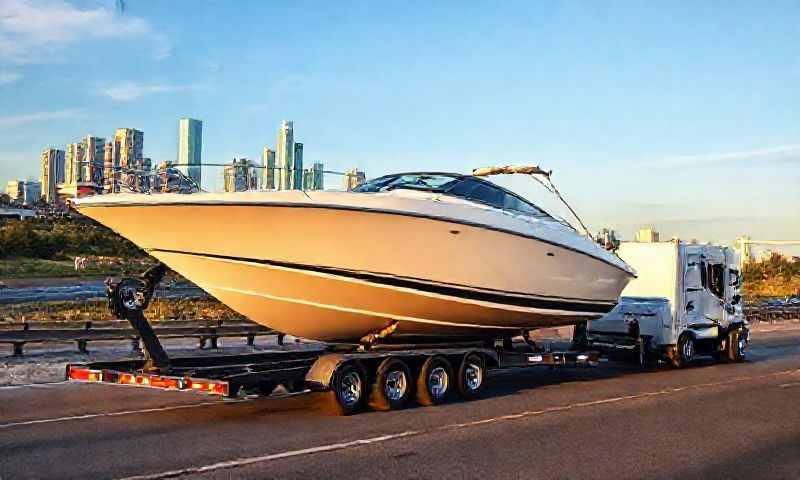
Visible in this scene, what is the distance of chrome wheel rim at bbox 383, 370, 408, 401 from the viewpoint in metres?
10.6

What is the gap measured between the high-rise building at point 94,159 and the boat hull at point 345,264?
0.43 metres

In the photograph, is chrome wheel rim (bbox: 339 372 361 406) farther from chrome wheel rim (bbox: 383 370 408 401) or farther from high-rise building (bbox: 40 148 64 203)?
high-rise building (bbox: 40 148 64 203)

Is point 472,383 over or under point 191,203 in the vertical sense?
under

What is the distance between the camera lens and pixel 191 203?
932cm

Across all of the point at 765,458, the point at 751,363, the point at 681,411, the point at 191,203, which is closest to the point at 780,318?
the point at 751,363

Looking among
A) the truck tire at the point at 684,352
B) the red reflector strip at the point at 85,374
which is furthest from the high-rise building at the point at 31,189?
the truck tire at the point at 684,352

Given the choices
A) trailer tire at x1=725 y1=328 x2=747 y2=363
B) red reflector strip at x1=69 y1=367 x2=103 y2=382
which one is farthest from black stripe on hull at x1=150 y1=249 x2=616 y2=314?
trailer tire at x1=725 y1=328 x2=747 y2=363

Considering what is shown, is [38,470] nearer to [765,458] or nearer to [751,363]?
[765,458]

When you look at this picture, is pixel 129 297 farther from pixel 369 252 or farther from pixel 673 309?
pixel 673 309

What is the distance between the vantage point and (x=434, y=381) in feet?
37.0

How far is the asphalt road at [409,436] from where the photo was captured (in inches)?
291

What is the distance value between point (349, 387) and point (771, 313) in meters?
33.4

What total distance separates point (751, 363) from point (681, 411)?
8.31 meters

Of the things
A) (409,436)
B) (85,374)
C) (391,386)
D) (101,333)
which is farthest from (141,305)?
(101,333)
